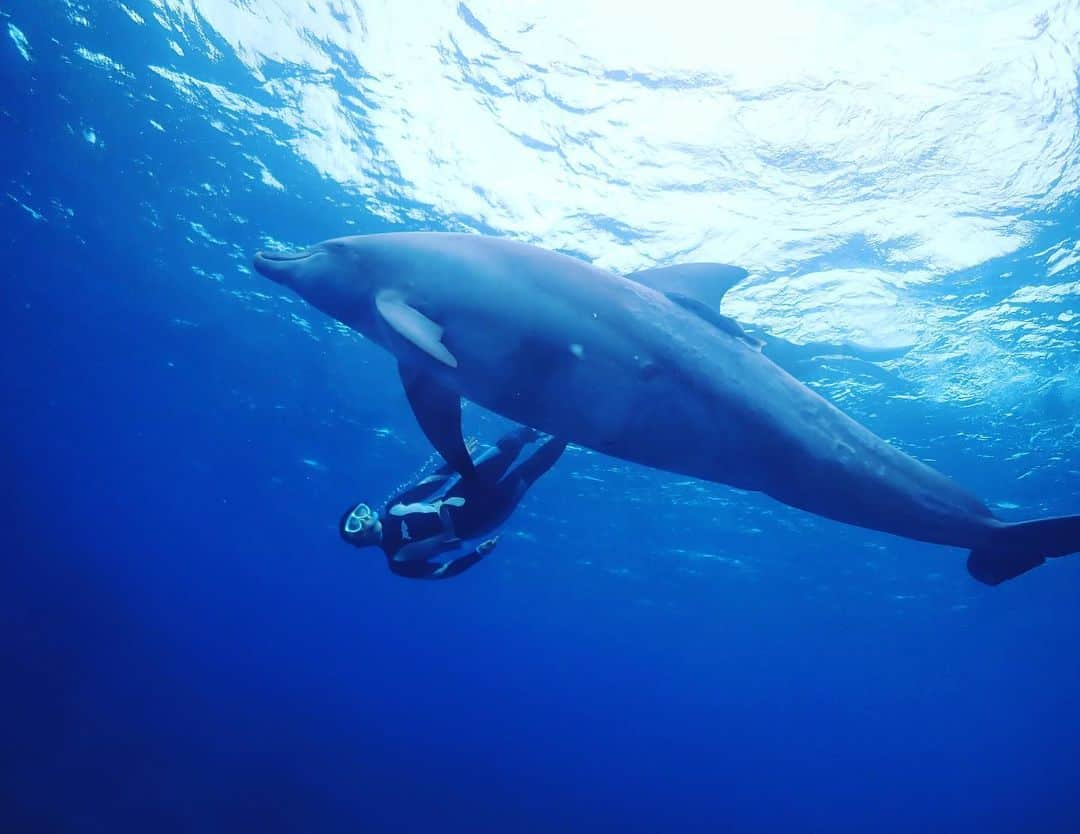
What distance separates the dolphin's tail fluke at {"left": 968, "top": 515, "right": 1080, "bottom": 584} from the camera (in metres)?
4.18

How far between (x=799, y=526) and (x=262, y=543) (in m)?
40.5

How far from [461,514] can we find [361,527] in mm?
1062

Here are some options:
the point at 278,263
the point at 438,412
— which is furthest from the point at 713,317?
the point at 278,263

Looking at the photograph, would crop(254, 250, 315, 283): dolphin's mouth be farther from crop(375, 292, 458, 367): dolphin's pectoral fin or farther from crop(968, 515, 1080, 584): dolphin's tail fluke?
crop(968, 515, 1080, 584): dolphin's tail fluke

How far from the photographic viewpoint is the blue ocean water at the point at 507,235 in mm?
9422

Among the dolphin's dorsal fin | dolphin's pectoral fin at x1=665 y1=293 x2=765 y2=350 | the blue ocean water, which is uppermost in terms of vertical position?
the blue ocean water

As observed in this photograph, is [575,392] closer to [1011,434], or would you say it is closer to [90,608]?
[1011,434]

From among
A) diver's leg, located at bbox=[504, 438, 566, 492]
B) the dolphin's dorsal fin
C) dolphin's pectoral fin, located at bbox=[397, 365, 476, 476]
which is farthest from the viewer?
diver's leg, located at bbox=[504, 438, 566, 492]

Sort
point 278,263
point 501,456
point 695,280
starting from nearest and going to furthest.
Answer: point 278,263
point 695,280
point 501,456

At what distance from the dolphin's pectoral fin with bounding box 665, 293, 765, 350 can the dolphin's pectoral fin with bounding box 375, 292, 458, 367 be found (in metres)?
1.59

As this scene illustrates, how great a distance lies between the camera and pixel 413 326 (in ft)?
12.0

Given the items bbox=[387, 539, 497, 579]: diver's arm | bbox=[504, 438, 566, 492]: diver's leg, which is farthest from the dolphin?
bbox=[387, 539, 497, 579]: diver's arm

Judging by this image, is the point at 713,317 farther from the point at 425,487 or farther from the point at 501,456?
the point at 425,487

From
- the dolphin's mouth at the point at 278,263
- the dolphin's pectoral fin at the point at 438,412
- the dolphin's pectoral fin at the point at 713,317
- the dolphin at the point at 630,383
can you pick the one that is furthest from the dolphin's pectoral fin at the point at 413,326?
the dolphin's pectoral fin at the point at 713,317
